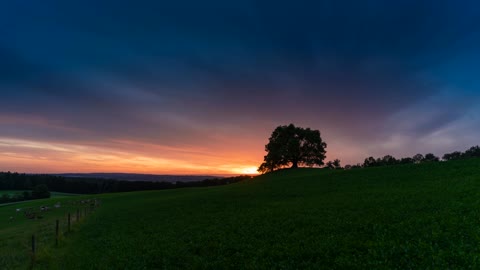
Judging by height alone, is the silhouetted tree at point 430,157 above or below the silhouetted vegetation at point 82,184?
→ above

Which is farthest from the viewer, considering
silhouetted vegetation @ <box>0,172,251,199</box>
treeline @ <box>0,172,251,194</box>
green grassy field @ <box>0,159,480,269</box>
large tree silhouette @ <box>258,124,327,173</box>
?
treeline @ <box>0,172,251,194</box>

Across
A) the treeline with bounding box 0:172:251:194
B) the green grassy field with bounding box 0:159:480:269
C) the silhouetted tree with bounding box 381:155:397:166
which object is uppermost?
the silhouetted tree with bounding box 381:155:397:166

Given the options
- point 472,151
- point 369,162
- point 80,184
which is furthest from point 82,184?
point 472,151

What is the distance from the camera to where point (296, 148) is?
87.6 m

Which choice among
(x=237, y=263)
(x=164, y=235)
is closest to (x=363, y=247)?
(x=237, y=263)

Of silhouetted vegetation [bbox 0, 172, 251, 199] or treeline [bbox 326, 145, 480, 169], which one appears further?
silhouetted vegetation [bbox 0, 172, 251, 199]

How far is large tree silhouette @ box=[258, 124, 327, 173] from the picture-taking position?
289 ft

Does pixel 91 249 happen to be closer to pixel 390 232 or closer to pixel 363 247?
pixel 363 247

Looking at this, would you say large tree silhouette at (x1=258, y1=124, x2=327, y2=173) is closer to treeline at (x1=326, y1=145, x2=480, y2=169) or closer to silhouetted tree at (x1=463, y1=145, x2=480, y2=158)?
treeline at (x1=326, y1=145, x2=480, y2=169)

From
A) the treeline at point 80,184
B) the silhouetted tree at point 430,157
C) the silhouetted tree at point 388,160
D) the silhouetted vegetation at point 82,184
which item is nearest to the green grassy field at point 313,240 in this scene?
the silhouetted tree at point 430,157

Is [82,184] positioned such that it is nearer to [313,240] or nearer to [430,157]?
[313,240]

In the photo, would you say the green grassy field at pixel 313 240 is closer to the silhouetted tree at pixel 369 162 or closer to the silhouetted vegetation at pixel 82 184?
the silhouetted tree at pixel 369 162

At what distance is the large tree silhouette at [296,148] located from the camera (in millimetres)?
87950

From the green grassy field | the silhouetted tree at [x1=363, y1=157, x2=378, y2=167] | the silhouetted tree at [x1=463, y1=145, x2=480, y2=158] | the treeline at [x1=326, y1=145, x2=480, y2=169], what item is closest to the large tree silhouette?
the treeline at [x1=326, y1=145, x2=480, y2=169]
